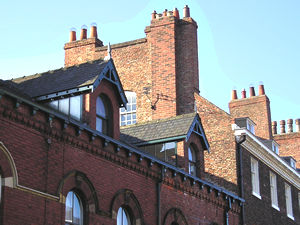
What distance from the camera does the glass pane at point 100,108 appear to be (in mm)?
23344

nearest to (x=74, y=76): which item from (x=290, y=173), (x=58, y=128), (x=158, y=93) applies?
Answer: (x=58, y=128)

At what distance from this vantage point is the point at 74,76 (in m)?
23.0

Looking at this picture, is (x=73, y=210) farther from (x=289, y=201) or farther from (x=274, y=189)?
(x=289, y=201)

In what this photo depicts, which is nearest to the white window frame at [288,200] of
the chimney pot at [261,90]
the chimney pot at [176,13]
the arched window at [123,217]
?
the chimney pot at [261,90]

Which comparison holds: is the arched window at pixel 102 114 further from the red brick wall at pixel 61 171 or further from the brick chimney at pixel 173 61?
the brick chimney at pixel 173 61

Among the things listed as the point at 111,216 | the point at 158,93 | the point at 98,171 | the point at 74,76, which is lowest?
the point at 111,216

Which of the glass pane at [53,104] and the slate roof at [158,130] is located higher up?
the slate roof at [158,130]

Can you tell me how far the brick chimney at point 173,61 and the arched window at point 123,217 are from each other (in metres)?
13.0

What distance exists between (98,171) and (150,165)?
3319 millimetres

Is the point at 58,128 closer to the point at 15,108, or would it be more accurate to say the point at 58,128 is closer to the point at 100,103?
the point at 15,108

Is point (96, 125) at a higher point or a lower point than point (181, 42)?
lower

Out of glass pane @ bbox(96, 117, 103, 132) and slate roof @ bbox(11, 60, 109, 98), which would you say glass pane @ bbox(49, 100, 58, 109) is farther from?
glass pane @ bbox(96, 117, 103, 132)

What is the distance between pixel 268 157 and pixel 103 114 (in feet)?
50.2

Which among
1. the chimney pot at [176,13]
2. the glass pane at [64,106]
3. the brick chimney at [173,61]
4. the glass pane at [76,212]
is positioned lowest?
the glass pane at [76,212]
